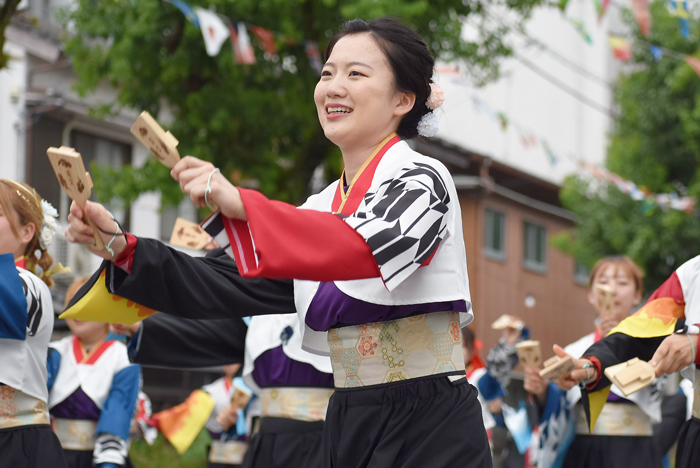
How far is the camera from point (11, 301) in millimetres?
3141

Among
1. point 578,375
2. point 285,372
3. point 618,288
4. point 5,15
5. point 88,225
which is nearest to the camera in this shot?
point 88,225

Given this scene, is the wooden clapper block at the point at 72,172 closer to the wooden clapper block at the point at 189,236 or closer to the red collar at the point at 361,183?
the red collar at the point at 361,183

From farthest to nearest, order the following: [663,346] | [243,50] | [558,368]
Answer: [243,50]
[558,368]
[663,346]

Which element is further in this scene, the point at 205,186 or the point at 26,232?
the point at 26,232

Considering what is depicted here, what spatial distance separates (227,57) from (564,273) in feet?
51.8

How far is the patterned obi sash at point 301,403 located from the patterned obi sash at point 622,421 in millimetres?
1468

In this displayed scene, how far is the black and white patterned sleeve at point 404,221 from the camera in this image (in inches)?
77.2

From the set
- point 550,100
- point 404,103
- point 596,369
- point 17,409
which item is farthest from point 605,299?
point 550,100

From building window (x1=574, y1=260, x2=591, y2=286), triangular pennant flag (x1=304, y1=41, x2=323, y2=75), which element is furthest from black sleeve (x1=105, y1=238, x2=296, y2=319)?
building window (x1=574, y1=260, x2=591, y2=286)

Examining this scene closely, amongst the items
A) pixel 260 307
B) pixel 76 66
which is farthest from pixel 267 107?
pixel 260 307

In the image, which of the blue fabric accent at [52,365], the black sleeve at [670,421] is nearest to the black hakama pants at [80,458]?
the blue fabric accent at [52,365]

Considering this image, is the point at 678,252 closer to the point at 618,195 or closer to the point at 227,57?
the point at 618,195

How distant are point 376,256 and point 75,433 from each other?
10.7 ft

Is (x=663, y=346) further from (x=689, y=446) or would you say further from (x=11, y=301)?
(x=11, y=301)
